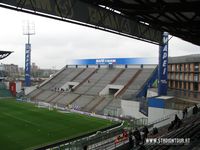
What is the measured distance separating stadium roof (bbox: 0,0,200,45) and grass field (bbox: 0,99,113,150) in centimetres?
1381

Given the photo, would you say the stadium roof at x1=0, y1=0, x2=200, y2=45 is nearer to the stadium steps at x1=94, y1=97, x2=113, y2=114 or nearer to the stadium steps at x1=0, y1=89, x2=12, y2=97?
the stadium steps at x1=94, y1=97, x2=113, y2=114

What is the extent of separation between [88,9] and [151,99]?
64.6 ft

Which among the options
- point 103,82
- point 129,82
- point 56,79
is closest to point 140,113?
point 129,82

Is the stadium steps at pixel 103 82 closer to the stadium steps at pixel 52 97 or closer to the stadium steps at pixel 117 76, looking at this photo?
the stadium steps at pixel 117 76

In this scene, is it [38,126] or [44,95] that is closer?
[38,126]

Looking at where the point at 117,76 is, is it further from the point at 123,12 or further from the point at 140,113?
the point at 123,12

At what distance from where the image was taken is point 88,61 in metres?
71.1

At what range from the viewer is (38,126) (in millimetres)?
34531

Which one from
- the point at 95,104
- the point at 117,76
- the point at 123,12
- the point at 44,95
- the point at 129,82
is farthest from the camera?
the point at 44,95

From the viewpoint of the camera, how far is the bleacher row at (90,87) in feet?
164

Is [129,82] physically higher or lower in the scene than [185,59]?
lower

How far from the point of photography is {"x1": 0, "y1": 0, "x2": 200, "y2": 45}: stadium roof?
40.3 ft

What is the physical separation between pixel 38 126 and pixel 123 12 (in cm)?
2348

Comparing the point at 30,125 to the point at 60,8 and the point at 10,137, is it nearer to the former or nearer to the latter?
the point at 10,137
